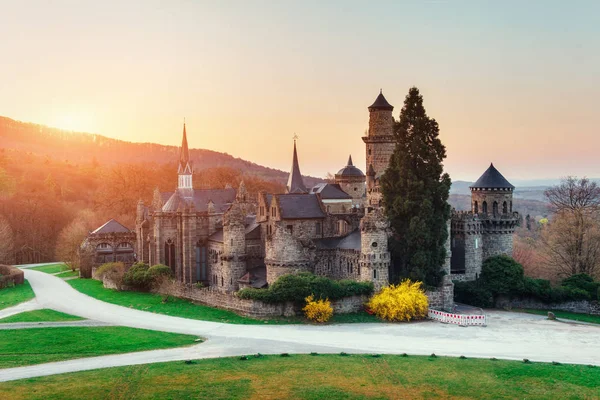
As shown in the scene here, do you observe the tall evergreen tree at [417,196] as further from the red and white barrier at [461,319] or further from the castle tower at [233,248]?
the castle tower at [233,248]

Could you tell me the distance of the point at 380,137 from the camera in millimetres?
61500

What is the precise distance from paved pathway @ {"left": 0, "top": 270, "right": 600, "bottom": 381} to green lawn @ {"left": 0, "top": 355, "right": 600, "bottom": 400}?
205 cm

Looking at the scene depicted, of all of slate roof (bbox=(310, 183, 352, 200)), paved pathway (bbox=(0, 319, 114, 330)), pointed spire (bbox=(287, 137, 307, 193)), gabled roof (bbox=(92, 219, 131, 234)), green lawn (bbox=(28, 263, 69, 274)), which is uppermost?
pointed spire (bbox=(287, 137, 307, 193))

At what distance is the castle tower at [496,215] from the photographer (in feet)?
187

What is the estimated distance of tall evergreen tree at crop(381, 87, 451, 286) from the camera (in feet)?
164

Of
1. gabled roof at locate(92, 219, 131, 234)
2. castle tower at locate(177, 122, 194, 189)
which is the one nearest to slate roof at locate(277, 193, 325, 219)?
castle tower at locate(177, 122, 194, 189)

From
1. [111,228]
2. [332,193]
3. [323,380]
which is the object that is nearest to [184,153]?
[111,228]

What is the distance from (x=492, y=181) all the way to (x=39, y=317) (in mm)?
40304

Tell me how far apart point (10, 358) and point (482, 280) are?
38.0m

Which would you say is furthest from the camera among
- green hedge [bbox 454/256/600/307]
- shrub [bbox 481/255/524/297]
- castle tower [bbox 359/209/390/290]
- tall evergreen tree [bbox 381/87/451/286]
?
shrub [bbox 481/255/524/297]

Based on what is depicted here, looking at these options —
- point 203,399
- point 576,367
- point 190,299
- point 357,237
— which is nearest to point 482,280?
point 357,237

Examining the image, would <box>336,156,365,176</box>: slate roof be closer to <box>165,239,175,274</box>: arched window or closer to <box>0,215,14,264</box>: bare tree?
<box>165,239,175,274</box>: arched window

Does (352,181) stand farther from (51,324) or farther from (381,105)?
(51,324)

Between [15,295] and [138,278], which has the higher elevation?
[138,278]
